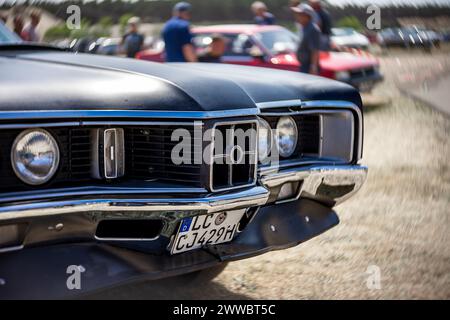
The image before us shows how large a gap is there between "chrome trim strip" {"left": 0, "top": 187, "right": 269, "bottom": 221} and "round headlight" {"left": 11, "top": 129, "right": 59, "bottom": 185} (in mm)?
110

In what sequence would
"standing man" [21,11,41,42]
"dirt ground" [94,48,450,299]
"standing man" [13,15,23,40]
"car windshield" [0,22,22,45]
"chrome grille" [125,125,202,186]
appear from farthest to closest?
"standing man" [21,11,41,42]
"standing man" [13,15,23,40]
"dirt ground" [94,48,450,299]
"car windshield" [0,22,22,45]
"chrome grille" [125,125,202,186]

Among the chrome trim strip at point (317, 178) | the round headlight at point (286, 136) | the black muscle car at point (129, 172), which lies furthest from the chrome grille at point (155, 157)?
the round headlight at point (286, 136)

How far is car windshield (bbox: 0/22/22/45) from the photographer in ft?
11.2

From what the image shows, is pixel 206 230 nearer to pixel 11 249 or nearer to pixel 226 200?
pixel 226 200

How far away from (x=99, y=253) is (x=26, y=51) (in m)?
1.27

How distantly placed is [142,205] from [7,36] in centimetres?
146

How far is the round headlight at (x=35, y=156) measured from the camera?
7.64ft

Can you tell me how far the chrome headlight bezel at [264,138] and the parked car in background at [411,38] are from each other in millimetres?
9867

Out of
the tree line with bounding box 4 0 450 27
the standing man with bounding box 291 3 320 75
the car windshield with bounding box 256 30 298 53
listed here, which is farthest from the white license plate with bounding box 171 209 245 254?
the car windshield with bounding box 256 30 298 53

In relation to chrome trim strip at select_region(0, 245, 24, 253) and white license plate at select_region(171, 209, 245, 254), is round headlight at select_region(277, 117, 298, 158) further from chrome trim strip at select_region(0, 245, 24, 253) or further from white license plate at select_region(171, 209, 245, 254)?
chrome trim strip at select_region(0, 245, 24, 253)

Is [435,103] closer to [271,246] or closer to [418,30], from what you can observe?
[418,30]

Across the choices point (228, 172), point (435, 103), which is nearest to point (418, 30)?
point (435, 103)

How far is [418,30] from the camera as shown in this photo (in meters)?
12.1

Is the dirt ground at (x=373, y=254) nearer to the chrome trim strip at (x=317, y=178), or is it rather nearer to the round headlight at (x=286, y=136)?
the chrome trim strip at (x=317, y=178)
